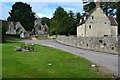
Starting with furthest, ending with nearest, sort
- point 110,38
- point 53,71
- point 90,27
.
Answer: point 90,27
point 110,38
point 53,71

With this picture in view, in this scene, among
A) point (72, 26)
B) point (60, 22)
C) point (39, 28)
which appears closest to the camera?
point (60, 22)

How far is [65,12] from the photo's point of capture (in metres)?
83.9

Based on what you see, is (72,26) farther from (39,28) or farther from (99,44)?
(99,44)

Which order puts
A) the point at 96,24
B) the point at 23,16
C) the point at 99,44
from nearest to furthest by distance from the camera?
the point at 99,44 < the point at 96,24 < the point at 23,16

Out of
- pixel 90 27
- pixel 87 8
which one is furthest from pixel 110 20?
pixel 87 8

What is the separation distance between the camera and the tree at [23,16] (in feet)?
331

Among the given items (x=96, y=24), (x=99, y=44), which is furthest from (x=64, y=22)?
(x=99, y=44)

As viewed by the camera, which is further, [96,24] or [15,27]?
[15,27]

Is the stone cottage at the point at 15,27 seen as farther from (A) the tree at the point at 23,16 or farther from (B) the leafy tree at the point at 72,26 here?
(B) the leafy tree at the point at 72,26

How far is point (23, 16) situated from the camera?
10019 cm

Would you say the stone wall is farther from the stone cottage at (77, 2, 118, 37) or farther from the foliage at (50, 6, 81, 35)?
→ the foliage at (50, 6, 81, 35)

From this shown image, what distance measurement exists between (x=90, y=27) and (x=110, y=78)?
56.0 metres

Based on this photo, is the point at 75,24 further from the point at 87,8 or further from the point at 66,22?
the point at 87,8

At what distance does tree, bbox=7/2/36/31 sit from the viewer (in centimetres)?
10094
